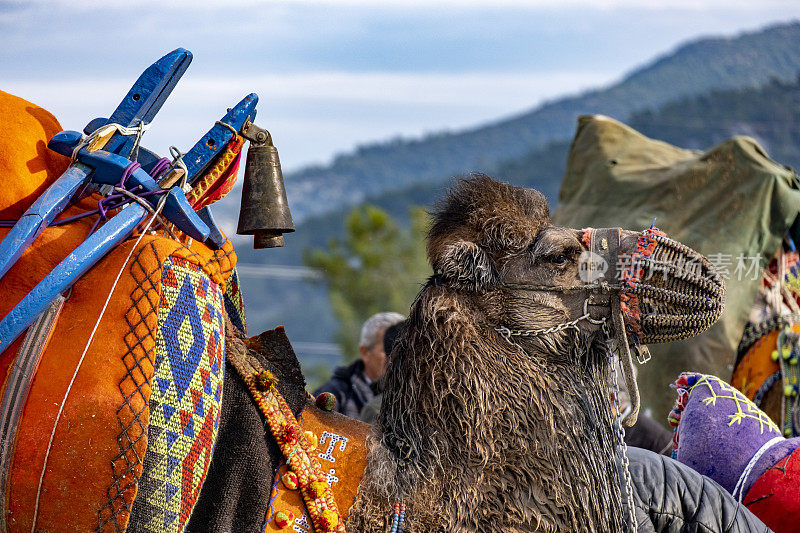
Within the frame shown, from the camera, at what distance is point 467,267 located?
2535 millimetres

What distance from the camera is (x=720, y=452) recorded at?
302 centimetres

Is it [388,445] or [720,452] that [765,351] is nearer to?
[720,452]

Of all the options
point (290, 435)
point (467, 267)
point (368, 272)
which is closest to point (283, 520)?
point (290, 435)

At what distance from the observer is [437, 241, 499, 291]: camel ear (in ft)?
8.30

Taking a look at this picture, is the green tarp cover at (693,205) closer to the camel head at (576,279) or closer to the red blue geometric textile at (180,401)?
the camel head at (576,279)

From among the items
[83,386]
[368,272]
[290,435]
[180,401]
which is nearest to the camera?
[83,386]

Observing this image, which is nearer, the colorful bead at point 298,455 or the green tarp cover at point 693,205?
the colorful bead at point 298,455

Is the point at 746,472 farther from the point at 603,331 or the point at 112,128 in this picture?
the point at 112,128

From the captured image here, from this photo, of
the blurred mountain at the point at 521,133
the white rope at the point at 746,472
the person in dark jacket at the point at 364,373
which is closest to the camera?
the white rope at the point at 746,472

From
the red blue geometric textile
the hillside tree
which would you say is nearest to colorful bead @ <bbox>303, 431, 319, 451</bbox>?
the red blue geometric textile

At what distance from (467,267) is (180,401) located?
92 cm

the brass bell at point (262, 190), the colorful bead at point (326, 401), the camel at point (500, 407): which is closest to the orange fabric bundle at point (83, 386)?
the camel at point (500, 407)

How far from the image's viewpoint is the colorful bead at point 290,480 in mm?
2266

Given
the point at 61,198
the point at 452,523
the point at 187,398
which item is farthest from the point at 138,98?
the point at 452,523
